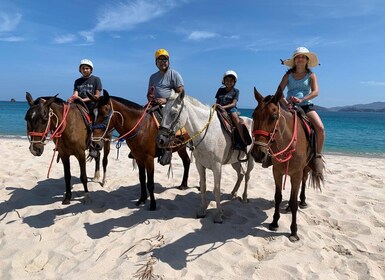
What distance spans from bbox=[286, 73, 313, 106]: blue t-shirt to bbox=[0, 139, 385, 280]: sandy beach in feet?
6.60

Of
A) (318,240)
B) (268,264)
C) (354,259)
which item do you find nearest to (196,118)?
(268,264)

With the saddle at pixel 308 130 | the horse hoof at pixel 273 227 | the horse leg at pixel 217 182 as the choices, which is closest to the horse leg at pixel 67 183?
the horse leg at pixel 217 182

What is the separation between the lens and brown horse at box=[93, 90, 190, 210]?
14.5 ft

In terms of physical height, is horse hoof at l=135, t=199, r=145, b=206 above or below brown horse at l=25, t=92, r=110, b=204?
below

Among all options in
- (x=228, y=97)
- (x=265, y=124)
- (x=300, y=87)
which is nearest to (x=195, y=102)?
(x=228, y=97)

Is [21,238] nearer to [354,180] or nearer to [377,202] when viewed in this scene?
[377,202]

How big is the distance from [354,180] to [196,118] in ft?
17.3

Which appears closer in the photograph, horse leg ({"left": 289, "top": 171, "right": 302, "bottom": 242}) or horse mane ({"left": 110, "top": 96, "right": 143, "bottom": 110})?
horse leg ({"left": 289, "top": 171, "right": 302, "bottom": 242})

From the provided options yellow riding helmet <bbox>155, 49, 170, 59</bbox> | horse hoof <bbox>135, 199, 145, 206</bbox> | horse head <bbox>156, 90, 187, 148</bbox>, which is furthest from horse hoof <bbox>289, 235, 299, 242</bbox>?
yellow riding helmet <bbox>155, 49, 170, 59</bbox>

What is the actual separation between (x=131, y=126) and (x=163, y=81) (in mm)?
1086

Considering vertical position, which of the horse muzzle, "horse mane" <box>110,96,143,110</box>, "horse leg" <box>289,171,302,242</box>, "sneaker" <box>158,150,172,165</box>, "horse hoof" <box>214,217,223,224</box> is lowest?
"horse hoof" <box>214,217,223,224</box>

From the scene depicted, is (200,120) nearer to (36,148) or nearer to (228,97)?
(228,97)

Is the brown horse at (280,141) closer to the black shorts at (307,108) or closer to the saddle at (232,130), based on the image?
the black shorts at (307,108)

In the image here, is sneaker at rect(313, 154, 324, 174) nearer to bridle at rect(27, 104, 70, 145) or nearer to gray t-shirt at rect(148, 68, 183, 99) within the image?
gray t-shirt at rect(148, 68, 183, 99)
